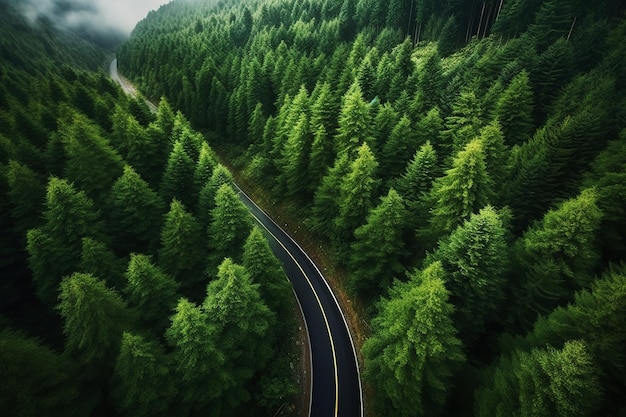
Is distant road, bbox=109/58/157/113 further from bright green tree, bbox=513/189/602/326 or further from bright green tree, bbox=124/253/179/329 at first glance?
bright green tree, bbox=513/189/602/326

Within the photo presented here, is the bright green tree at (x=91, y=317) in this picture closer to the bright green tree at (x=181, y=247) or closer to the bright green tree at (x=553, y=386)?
the bright green tree at (x=181, y=247)

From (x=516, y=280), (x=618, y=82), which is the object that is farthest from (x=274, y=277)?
(x=618, y=82)

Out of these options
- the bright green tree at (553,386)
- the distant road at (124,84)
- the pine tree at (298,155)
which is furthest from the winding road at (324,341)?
the distant road at (124,84)

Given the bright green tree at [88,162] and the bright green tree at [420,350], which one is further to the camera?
the bright green tree at [88,162]

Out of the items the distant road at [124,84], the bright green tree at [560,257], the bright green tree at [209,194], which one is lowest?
the bright green tree at [560,257]

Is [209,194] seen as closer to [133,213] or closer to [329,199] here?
[133,213]

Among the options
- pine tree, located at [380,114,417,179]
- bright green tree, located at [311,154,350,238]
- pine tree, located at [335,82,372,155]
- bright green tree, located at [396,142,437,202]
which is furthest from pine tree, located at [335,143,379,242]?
pine tree, located at [335,82,372,155]
